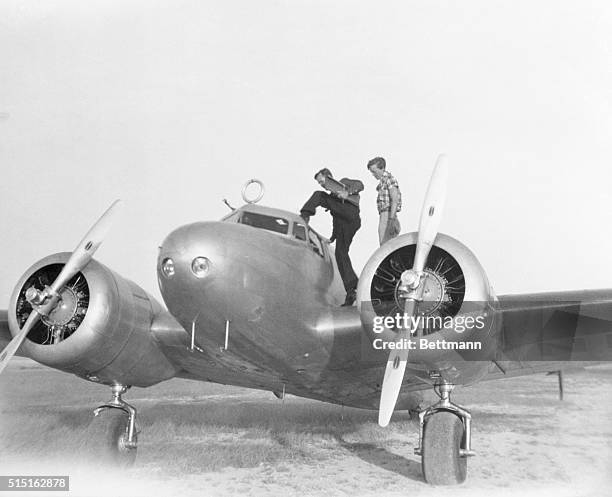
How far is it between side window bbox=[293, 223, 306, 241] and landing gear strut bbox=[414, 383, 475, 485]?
2.16 m

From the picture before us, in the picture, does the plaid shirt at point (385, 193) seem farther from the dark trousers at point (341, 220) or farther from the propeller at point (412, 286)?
the propeller at point (412, 286)

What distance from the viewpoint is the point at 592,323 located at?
23.1ft

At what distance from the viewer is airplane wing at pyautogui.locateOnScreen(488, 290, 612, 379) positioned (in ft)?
20.5

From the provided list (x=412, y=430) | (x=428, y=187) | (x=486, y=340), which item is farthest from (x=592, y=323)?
(x=412, y=430)

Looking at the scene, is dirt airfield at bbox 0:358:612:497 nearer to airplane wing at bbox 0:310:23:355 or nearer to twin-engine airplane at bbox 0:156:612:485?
twin-engine airplane at bbox 0:156:612:485

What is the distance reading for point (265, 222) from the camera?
6.14 metres

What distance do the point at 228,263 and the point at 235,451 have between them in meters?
3.56

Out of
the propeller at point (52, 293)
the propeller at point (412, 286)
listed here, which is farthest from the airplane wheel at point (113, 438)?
the propeller at point (412, 286)

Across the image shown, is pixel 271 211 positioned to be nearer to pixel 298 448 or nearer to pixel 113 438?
pixel 113 438

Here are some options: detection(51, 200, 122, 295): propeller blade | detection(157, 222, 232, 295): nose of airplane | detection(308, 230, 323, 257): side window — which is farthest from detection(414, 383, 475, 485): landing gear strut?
detection(51, 200, 122, 295): propeller blade

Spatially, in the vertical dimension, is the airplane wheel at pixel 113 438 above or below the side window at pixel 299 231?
below

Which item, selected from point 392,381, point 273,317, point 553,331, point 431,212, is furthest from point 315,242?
point 553,331

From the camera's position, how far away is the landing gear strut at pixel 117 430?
277 inches

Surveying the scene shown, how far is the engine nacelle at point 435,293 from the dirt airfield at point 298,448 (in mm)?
1559
